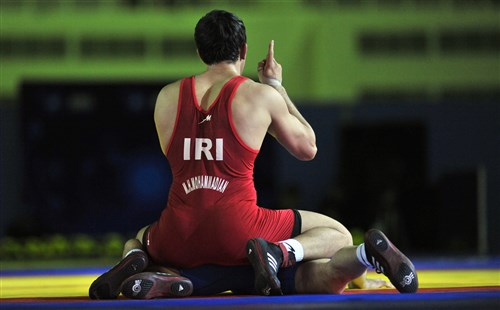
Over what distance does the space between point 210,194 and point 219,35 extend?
28.0 inches

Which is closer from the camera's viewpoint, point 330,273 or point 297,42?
point 330,273

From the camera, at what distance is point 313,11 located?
123 ft

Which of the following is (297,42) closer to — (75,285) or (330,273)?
(75,285)

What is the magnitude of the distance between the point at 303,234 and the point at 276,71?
77cm

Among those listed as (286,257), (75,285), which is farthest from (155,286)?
(75,285)

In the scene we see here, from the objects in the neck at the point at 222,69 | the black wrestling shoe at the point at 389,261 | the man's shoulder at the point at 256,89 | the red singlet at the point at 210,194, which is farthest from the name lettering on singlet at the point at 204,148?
the black wrestling shoe at the point at 389,261

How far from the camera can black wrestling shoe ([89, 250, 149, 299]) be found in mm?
4148

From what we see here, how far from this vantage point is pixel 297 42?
36.7m

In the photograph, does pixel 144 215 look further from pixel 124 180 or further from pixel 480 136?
pixel 480 136

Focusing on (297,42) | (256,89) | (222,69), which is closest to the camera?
(256,89)

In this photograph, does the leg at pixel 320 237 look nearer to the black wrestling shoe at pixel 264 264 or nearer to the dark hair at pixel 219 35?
the black wrestling shoe at pixel 264 264

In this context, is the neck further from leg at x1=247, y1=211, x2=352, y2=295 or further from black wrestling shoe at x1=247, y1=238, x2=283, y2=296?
black wrestling shoe at x1=247, y1=238, x2=283, y2=296

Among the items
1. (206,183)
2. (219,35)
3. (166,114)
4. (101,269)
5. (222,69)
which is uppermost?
(219,35)

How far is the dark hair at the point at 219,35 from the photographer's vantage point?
14.4 ft
